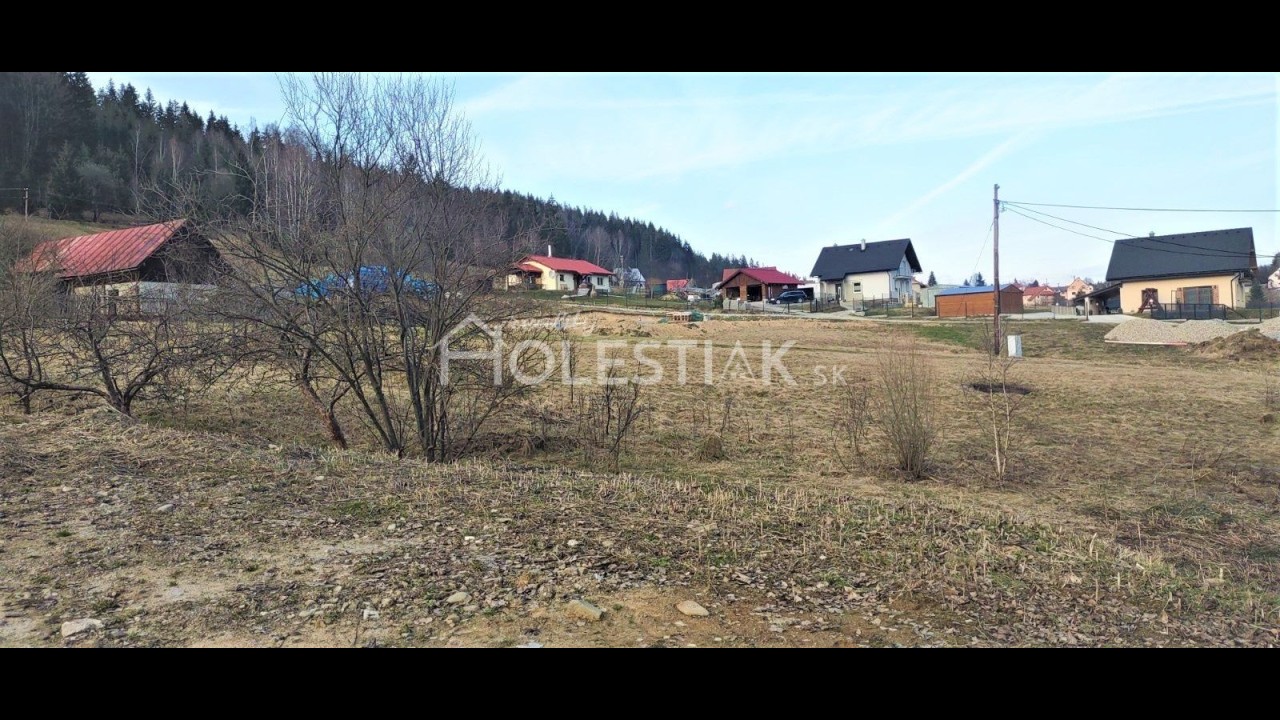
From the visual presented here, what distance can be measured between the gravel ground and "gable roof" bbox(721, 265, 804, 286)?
117 feet

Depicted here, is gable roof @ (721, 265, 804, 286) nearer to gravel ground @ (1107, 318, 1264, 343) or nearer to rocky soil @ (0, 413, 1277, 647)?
gravel ground @ (1107, 318, 1264, 343)

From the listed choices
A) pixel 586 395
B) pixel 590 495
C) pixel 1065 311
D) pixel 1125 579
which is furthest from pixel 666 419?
pixel 1065 311

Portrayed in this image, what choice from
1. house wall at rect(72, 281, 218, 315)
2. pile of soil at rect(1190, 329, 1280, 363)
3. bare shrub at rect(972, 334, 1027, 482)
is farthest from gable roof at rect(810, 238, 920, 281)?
house wall at rect(72, 281, 218, 315)

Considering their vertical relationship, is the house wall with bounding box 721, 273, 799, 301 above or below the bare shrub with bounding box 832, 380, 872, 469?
above

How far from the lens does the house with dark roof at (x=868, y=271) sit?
2269 inches

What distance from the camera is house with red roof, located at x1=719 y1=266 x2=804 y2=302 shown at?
6228 cm

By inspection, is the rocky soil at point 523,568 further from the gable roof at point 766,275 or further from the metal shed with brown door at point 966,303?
the gable roof at point 766,275

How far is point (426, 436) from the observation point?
9.68 m

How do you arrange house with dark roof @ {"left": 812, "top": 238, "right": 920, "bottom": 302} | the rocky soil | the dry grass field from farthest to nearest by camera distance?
house with dark roof @ {"left": 812, "top": 238, "right": 920, "bottom": 302} < the dry grass field < the rocky soil

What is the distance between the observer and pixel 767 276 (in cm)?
6612

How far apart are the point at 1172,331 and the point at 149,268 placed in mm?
33131

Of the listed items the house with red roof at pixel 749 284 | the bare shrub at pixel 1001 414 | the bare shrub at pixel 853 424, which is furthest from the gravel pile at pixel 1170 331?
the house with red roof at pixel 749 284

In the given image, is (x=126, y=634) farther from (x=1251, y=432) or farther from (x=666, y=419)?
(x=1251, y=432)

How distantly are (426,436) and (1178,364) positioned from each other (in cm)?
2422
